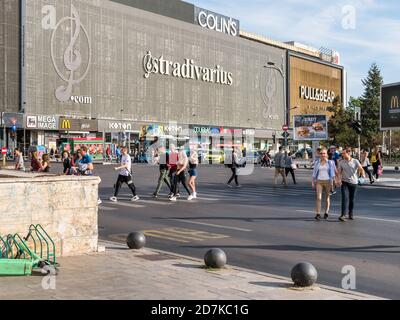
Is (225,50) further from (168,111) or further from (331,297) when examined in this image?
(331,297)

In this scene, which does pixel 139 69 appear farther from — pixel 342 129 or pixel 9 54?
Answer: pixel 342 129

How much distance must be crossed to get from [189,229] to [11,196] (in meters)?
5.05

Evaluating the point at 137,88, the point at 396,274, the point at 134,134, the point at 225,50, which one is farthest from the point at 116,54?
the point at 396,274

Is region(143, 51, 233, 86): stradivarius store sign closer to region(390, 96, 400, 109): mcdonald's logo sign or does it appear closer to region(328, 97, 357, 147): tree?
region(328, 97, 357, 147): tree

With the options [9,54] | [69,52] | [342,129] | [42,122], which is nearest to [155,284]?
[42,122]

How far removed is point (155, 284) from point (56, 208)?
2.54 metres

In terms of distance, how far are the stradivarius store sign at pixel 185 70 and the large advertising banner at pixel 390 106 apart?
4541 centimetres

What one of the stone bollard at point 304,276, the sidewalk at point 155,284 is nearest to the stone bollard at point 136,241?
the sidewalk at point 155,284

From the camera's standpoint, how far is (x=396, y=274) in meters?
8.15

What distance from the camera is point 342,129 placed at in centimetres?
7250

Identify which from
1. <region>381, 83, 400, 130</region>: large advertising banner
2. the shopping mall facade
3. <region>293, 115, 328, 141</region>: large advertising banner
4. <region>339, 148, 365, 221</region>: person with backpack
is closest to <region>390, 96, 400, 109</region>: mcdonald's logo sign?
<region>381, 83, 400, 130</region>: large advertising banner

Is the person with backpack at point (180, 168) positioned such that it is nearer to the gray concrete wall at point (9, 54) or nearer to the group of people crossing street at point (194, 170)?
the group of people crossing street at point (194, 170)

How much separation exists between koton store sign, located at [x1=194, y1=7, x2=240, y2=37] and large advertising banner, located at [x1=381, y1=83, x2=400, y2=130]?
55349 millimetres

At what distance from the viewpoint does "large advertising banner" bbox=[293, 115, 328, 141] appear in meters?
46.6
